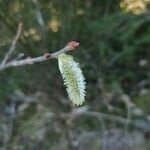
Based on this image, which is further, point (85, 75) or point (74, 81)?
point (85, 75)

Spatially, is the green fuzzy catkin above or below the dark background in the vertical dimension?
below

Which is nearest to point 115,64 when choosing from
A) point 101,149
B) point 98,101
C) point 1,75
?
point 98,101

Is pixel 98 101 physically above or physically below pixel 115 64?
below

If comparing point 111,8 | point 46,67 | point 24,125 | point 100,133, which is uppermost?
point 111,8

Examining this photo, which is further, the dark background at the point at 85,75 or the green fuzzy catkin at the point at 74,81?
the dark background at the point at 85,75

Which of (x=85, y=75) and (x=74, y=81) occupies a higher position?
(x=85, y=75)

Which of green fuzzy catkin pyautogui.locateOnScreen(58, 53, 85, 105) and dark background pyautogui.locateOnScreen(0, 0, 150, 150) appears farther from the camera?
dark background pyautogui.locateOnScreen(0, 0, 150, 150)

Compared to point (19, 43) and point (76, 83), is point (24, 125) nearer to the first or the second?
point (19, 43)

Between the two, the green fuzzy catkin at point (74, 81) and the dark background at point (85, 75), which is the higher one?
the dark background at point (85, 75)
